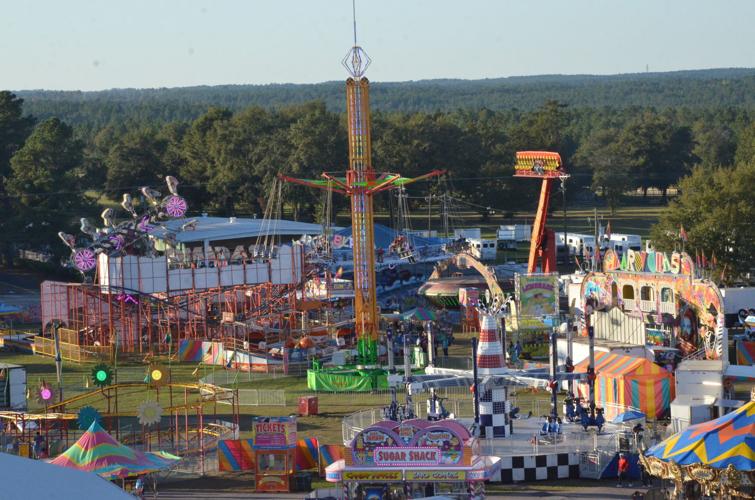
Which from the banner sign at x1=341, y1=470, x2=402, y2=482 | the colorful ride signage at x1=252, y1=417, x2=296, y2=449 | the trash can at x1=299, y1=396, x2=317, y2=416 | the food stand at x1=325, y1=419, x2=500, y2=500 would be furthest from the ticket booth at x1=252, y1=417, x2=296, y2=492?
the trash can at x1=299, y1=396, x2=317, y2=416

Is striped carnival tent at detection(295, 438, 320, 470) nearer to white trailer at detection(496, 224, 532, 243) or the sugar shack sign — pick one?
the sugar shack sign

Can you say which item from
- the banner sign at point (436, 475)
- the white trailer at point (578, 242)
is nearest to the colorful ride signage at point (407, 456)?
the banner sign at point (436, 475)

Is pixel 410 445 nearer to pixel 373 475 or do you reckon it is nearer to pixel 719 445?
pixel 373 475

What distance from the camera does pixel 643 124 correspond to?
359 feet

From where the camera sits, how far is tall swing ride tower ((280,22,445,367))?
138 ft

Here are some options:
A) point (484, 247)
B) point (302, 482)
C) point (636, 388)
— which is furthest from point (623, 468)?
point (484, 247)

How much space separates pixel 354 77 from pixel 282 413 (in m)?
11.2

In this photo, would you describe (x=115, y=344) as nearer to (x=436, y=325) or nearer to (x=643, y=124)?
(x=436, y=325)

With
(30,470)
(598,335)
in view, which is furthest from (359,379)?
(30,470)

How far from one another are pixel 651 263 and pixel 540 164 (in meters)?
12.9

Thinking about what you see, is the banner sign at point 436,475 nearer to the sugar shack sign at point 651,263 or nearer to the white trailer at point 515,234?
the sugar shack sign at point 651,263

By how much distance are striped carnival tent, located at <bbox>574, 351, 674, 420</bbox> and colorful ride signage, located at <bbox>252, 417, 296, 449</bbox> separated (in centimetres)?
824

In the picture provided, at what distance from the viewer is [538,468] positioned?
92.6 feet

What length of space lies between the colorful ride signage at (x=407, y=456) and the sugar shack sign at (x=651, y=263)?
66.3 feet
